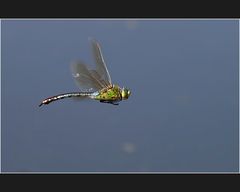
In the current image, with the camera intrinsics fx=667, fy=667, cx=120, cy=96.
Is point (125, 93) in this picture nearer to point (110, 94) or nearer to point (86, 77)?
point (110, 94)

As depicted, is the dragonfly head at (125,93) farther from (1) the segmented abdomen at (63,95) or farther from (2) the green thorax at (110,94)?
(1) the segmented abdomen at (63,95)

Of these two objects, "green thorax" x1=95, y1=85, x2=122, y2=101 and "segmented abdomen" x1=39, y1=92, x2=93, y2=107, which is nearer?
"green thorax" x1=95, y1=85, x2=122, y2=101

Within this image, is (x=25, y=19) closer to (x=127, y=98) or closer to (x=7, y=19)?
(x=7, y=19)

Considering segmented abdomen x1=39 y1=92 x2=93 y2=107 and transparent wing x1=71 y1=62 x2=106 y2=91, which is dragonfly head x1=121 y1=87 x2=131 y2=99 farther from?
segmented abdomen x1=39 y1=92 x2=93 y2=107

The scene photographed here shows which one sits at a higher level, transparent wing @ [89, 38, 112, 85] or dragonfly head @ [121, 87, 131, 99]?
transparent wing @ [89, 38, 112, 85]

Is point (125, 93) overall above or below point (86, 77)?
below

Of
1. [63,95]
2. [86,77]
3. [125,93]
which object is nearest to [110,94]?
[125,93]
